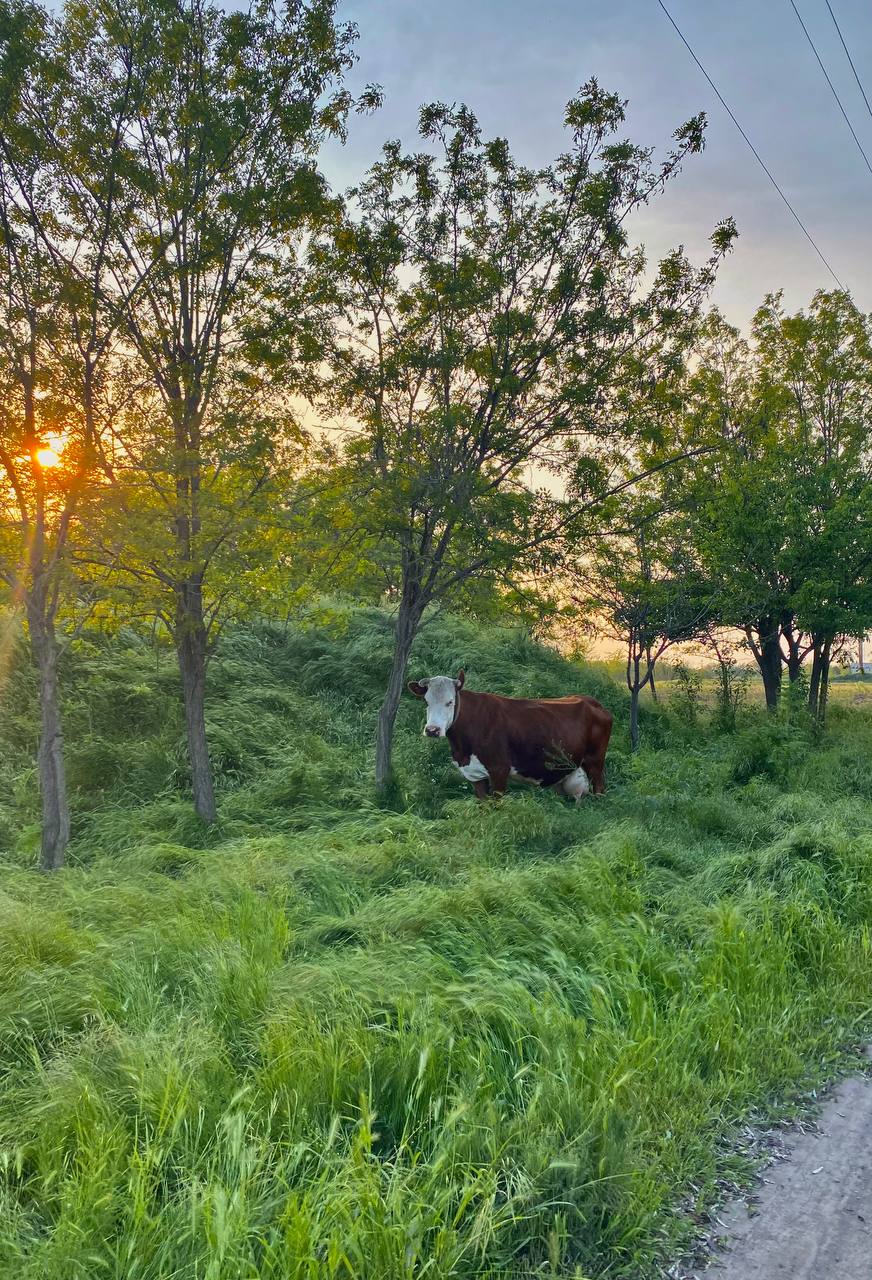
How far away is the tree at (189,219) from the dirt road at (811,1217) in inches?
286

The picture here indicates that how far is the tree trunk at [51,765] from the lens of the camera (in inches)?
316

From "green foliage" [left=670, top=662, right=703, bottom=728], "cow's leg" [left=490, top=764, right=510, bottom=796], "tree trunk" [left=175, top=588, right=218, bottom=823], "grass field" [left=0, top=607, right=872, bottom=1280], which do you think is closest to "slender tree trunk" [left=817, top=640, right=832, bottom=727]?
"green foliage" [left=670, top=662, right=703, bottom=728]

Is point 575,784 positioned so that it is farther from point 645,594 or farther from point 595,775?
point 645,594

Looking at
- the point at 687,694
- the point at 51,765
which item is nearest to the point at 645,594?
the point at 687,694

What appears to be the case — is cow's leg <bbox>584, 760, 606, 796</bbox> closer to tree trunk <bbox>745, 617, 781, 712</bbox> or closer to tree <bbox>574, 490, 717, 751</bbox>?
tree <bbox>574, 490, 717, 751</bbox>

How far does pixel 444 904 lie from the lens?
594 cm

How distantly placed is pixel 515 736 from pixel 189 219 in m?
7.64

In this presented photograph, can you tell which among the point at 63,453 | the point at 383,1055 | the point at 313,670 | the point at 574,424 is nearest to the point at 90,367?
the point at 63,453

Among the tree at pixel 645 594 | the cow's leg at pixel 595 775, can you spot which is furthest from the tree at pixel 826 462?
the cow's leg at pixel 595 775

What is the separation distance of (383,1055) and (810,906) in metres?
3.93

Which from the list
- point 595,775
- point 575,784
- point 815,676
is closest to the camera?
point 575,784

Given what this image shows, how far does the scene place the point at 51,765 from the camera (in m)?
8.27

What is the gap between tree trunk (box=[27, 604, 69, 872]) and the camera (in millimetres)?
8031

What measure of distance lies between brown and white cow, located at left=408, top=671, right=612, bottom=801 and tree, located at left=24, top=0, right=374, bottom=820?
11.0 ft
